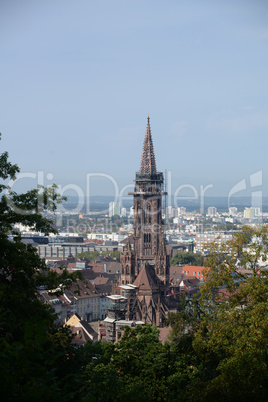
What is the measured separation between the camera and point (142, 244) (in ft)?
309

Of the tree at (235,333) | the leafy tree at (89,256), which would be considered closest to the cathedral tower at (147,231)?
the tree at (235,333)

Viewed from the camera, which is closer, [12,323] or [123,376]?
[12,323]

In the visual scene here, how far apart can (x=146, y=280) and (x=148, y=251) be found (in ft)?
31.2

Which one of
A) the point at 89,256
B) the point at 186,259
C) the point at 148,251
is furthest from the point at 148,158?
the point at 89,256

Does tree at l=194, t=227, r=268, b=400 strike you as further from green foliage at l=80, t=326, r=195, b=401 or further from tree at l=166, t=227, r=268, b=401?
green foliage at l=80, t=326, r=195, b=401

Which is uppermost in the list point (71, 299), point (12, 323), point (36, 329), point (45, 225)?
point (45, 225)

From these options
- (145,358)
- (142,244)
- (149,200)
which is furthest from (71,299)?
(145,358)

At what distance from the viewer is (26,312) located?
16.8 m

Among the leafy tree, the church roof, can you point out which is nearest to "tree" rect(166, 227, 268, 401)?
the church roof

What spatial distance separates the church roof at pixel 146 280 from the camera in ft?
277

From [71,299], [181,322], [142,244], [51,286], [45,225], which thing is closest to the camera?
[51,286]

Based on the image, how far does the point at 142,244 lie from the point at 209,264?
68215 mm

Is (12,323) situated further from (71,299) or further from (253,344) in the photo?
(71,299)

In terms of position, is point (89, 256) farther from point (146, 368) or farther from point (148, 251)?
point (146, 368)
